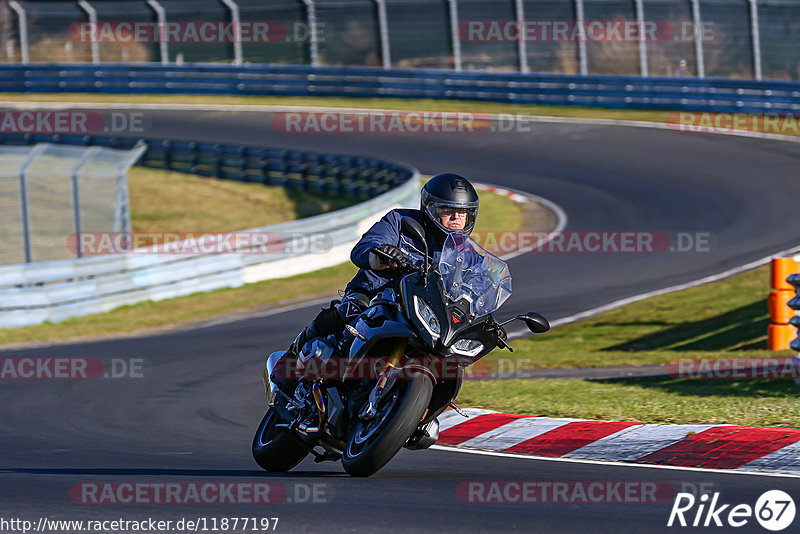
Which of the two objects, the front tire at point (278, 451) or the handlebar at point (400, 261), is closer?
the handlebar at point (400, 261)

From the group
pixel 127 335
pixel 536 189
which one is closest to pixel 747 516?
pixel 127 335

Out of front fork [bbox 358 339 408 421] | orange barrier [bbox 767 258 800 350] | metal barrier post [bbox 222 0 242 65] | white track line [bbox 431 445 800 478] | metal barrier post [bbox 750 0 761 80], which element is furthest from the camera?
metal barrier post [bbox 222 0 242 65]

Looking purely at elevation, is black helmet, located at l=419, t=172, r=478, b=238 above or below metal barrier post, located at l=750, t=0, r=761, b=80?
above

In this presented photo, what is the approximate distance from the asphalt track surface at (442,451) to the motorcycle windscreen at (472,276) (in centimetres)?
104

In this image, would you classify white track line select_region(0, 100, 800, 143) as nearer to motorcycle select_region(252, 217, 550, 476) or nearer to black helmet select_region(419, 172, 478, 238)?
black helmet select_region(419, 172, 478, 238)

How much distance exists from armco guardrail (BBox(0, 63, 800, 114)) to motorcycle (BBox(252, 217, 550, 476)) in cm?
2484

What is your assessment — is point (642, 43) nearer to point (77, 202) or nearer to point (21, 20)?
point (77, 202)

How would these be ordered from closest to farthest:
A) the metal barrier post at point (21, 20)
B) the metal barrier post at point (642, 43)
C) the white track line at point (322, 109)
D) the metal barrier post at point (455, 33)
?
the white track line at point (322, 109) < the metal barrier post at point (642, 43) < the metal barrier post at point (455, 33) < the metal barrier post at point (21, 20)

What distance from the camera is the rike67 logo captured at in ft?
17.7

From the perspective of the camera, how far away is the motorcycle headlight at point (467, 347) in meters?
6.32

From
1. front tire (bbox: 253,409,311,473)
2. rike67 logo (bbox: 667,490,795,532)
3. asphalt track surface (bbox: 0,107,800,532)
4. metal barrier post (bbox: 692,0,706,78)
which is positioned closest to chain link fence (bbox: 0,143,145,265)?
asphalt track surface (bbox: 0,107,800,532)

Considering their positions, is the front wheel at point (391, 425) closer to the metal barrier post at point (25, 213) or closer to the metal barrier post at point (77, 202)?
the metal barrier post at point (25, 213)

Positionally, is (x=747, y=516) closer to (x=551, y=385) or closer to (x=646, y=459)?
(x=646, y=459)

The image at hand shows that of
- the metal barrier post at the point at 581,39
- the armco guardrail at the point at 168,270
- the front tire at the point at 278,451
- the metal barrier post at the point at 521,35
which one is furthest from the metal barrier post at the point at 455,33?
the front tire at the point at 278,451
